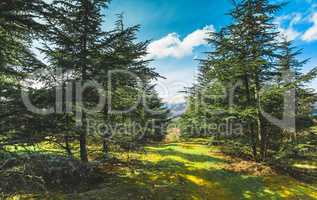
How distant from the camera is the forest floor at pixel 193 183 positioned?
1302 cm

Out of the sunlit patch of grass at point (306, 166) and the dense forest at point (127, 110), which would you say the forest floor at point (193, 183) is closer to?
the dense forest at point (127, 110)

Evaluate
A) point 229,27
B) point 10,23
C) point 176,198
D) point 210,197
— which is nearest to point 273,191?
point 210,197

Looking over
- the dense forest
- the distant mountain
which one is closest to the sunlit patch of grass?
the dense forest

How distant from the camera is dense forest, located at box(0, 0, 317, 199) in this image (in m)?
7.02

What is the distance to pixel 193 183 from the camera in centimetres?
1558

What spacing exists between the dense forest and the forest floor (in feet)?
0.21

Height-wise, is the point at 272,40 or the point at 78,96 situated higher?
the point at 272,40

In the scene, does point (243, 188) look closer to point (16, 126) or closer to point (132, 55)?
point (132, 55)

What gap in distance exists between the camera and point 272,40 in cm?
1845

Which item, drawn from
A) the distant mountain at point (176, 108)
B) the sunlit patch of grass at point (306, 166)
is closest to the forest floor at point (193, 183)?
the sunlit patch of grass at point (306, 166)

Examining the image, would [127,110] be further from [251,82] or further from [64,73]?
[251,82]

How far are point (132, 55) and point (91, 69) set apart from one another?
243 cm

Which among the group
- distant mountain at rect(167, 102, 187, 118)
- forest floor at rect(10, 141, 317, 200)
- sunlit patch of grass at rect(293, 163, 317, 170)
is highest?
distant mountain at rect(167, 102, 187, 118)

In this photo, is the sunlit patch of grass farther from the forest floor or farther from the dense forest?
the forest floor
